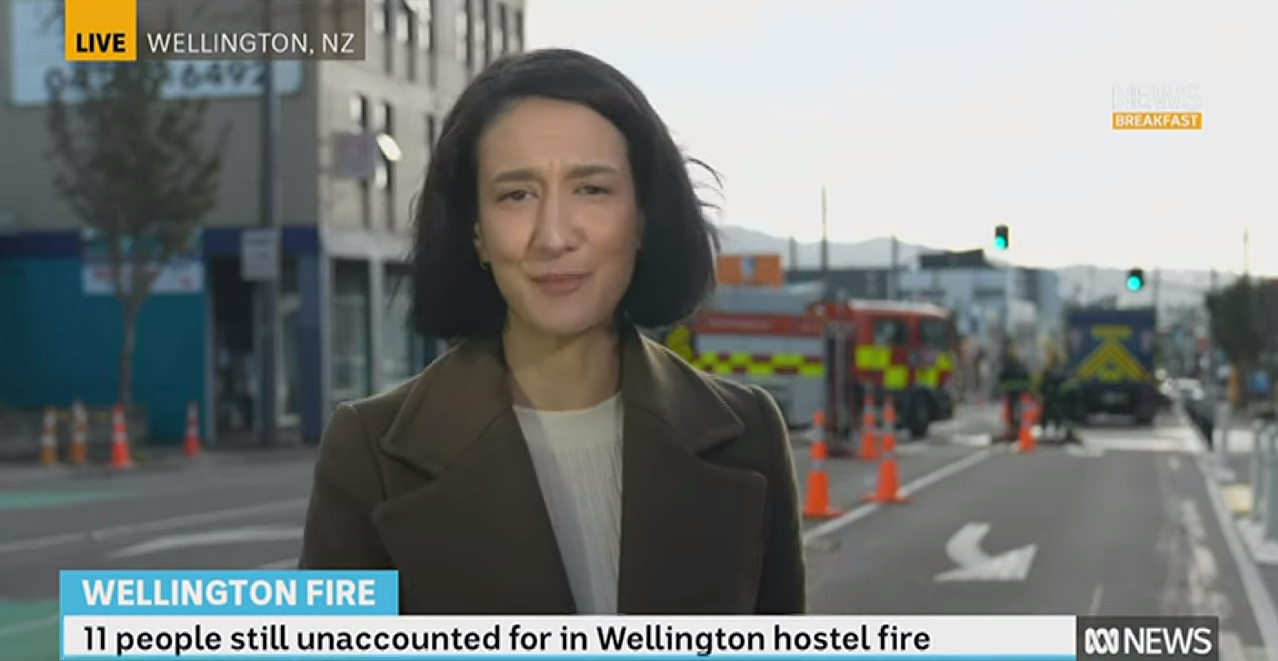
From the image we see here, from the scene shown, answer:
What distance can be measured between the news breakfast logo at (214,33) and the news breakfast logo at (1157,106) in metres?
1.51

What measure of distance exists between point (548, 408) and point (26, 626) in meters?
7.19

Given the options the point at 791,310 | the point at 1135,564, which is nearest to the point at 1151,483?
the point at 791,310

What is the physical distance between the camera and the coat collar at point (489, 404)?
208cm

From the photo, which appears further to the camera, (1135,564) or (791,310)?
(791,310)

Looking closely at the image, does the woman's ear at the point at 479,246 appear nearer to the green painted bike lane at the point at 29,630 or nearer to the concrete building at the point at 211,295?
the green painted bike lane at the point at 29,630

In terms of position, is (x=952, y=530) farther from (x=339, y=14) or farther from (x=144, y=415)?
(x=144, y=415)

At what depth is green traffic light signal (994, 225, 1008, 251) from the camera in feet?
13.2

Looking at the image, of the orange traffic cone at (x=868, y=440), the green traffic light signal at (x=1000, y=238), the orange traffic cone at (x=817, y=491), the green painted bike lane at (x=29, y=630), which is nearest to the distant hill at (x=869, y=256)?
the green traffic light signal at (x=1000, y=238)

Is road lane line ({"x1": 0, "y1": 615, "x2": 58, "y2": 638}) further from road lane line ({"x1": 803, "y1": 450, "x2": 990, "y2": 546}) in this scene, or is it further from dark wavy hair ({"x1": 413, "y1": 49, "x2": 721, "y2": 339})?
dark wavy hair ({"x1": 413, "y1": 49, "x2": 721, "y2": 339})

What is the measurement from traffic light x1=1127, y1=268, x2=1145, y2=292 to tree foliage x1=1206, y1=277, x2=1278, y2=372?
149 feet

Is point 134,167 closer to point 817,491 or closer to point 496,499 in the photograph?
point 817,491

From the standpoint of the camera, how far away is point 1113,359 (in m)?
40.1

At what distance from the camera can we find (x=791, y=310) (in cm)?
2345

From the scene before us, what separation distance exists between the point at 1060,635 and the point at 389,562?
3.14 ft
